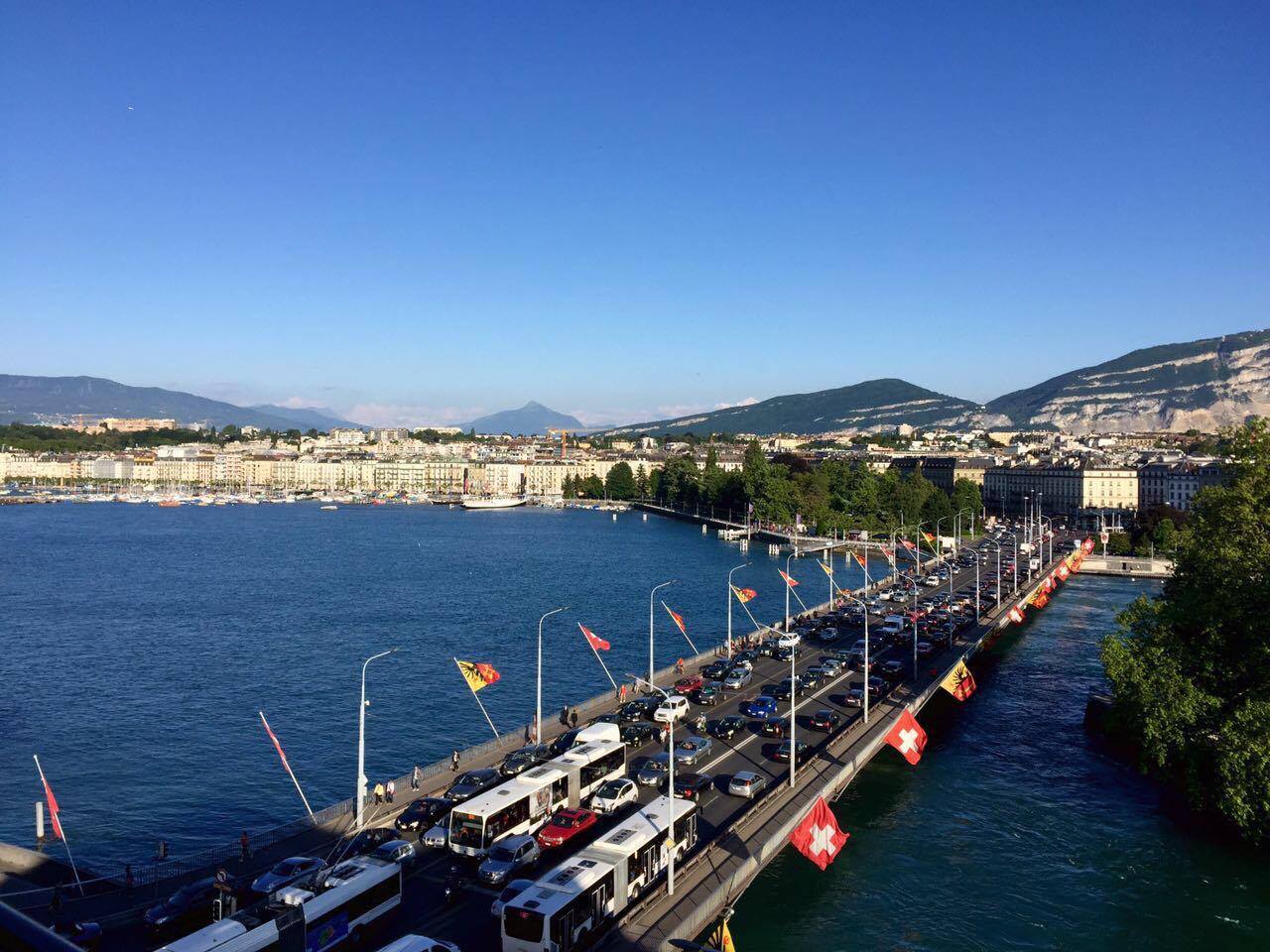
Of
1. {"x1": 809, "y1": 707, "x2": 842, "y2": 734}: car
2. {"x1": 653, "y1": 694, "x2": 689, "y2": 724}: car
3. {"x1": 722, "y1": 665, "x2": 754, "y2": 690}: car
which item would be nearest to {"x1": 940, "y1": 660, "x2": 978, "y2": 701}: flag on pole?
{"x1": 809, "y1": 707, "x2": 842, "y2": 734}: car

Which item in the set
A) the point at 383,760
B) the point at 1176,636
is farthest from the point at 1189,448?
the point at 383,760


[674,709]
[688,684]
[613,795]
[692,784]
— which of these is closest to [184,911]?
[613,795]

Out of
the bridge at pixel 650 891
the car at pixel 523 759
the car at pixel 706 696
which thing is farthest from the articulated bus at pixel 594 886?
the car at pixel 706 696

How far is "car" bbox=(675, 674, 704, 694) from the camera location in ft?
116

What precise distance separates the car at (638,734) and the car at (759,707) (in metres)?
4.13

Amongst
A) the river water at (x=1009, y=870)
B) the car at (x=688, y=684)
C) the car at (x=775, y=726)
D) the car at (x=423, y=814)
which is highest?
the car at (x=423, y=814)

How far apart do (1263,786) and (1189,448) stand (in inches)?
7316

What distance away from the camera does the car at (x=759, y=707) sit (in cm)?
3297

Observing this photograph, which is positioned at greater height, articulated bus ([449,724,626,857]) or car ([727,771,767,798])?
articulated bus ([449,724,626,857])

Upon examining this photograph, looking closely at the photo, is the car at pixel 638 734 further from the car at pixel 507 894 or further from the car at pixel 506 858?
the car at pixel 507 894

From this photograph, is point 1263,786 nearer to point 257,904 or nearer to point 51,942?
point 257,904

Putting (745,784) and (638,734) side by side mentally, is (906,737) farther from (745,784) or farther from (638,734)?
(638,734)

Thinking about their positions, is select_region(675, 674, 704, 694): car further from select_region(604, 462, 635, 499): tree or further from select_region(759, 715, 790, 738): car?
select_region(604, 462, 635, 499): tree

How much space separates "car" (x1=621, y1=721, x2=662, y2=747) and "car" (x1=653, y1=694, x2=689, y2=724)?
0.51 m
